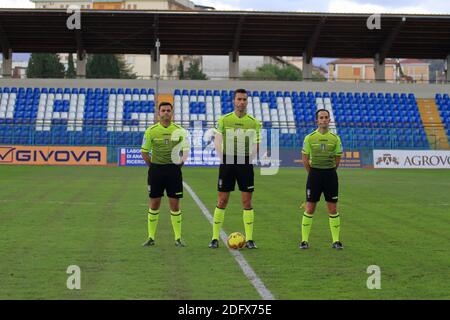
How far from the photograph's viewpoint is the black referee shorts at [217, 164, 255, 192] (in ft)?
37.6

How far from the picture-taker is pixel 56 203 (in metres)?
18.6

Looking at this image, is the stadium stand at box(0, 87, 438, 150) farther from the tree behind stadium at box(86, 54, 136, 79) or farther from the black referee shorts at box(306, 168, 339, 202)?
the tree behind stadium at box(86, 54, 136, 79)

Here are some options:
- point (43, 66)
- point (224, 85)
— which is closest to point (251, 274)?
point (224, 85)

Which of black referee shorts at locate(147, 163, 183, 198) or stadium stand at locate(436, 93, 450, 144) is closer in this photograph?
black referee shorts at locate(147, 163, 183, 198)

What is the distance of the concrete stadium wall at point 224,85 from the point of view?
162ft

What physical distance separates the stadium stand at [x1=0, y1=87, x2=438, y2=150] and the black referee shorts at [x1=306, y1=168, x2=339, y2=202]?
30617 millimetres

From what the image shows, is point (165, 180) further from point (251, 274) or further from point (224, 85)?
point (224, 85)

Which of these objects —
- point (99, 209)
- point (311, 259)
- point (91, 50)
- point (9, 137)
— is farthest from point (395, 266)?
point (91, 50)

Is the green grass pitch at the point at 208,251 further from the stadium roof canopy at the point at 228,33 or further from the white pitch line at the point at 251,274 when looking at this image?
the stadium roof canopy at the point at 228,33

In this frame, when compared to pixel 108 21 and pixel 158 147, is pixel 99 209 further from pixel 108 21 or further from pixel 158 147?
pixel 108 21

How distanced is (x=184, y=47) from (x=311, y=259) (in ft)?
132

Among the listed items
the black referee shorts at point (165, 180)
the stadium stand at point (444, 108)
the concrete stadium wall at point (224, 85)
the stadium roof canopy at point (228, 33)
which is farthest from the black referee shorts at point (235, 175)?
the concrete stadium wall at point (224, 85)

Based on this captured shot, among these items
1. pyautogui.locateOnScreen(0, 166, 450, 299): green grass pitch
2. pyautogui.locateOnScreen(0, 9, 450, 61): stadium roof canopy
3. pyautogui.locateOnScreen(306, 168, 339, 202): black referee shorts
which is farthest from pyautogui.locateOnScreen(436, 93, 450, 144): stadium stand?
pyautogui.locateOnScreen(306, 168, 339, 202): black referee shorts

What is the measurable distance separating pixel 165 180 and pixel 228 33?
37.3m
